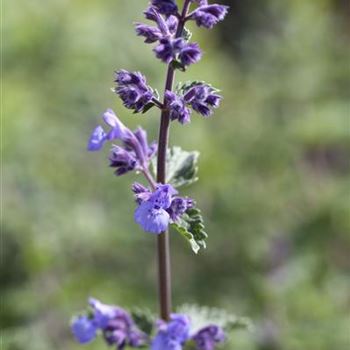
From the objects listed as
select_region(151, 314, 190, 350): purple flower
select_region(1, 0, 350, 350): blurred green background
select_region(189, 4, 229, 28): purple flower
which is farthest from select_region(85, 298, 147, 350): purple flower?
select_region(189, 4, 229, 28): purple flower

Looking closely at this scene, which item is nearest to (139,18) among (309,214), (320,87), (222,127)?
(222,127)

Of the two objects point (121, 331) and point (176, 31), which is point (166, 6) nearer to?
point (176, 31)

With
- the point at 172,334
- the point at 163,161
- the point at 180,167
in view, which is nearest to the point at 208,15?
the point at 163,161

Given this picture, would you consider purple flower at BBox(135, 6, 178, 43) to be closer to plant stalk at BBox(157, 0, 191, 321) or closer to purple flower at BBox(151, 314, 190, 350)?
plant stalk at BBox(157, 0, 191, 321)

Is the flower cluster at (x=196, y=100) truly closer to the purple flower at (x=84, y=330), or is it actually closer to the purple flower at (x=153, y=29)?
the purple flower at (x=153, y=29)

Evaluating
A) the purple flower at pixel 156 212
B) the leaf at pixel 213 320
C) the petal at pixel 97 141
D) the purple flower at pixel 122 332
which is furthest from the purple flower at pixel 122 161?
the leaf at pixel 213 320
